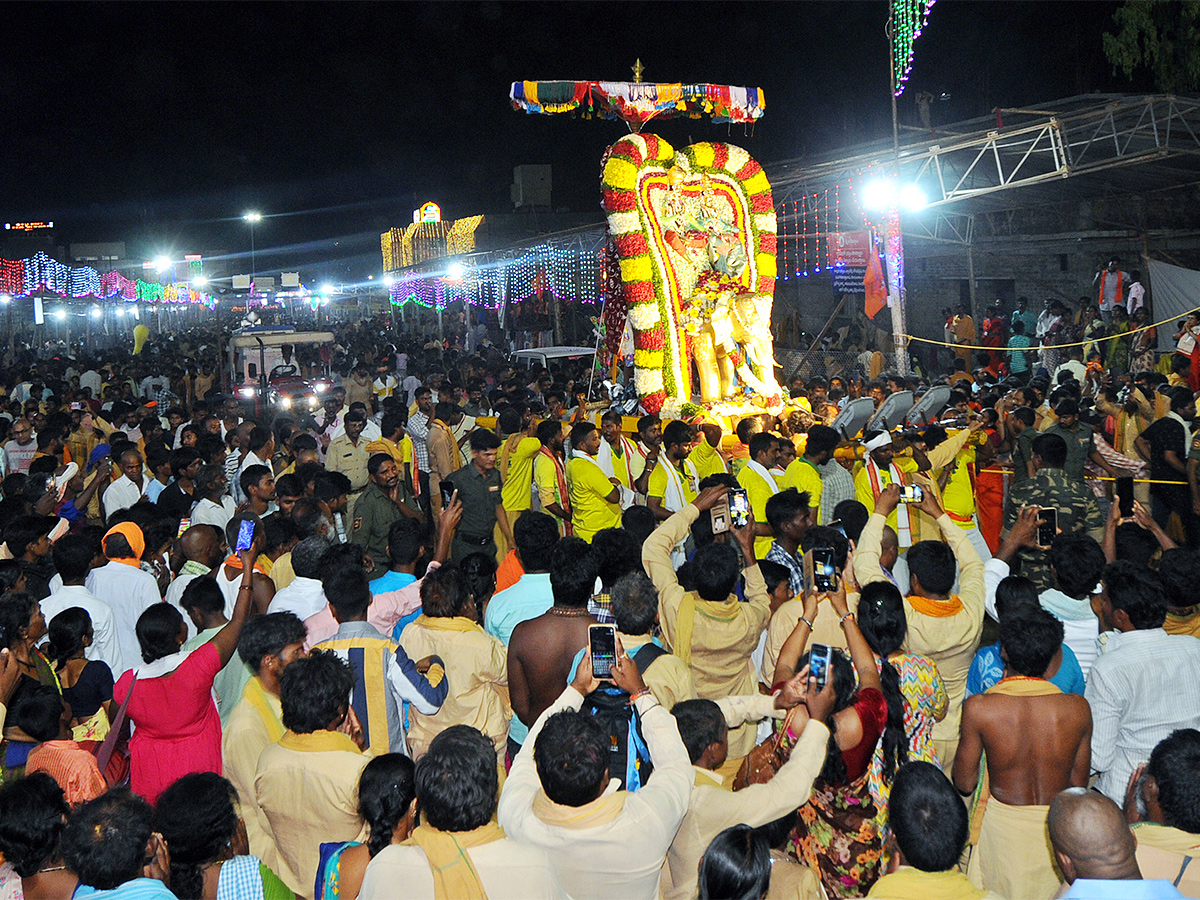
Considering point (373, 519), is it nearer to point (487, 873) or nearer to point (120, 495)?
point (120, 495)

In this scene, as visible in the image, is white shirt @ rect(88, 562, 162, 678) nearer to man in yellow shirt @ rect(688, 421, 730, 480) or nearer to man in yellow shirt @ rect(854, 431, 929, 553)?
man in yellow shirt @ rect(688, 421, 730, 480)

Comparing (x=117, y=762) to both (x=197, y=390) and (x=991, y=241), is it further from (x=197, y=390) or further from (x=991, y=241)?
(x=991, y=241)

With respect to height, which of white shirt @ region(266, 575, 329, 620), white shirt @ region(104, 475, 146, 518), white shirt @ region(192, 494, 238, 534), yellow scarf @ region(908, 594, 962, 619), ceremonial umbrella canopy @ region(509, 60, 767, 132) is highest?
ceremonial umbrella canopy @ region(509, 60, 767, 132)

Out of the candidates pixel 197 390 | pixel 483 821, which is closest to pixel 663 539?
pixel 483 821

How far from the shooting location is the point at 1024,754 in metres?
3.56

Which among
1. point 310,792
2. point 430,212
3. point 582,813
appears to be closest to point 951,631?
point 582,813

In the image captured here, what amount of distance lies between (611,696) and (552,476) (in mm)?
4542

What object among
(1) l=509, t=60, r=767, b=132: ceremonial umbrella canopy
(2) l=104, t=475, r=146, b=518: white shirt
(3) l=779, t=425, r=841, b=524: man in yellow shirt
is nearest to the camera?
(3) l=779, t=425, r=841, b=524: man in yellow shirt

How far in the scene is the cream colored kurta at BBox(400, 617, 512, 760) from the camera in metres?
4.23

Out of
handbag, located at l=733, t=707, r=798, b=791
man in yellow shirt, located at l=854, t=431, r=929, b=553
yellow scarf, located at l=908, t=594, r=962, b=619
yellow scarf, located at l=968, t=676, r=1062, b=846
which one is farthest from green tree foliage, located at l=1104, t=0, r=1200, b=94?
handbag, located at l=733, t=707, r=798, b=791

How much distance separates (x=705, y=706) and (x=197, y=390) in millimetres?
15030

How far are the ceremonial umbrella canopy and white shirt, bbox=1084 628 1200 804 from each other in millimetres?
12540

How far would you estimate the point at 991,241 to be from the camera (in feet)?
64.6

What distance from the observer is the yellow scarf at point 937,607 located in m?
4.39
